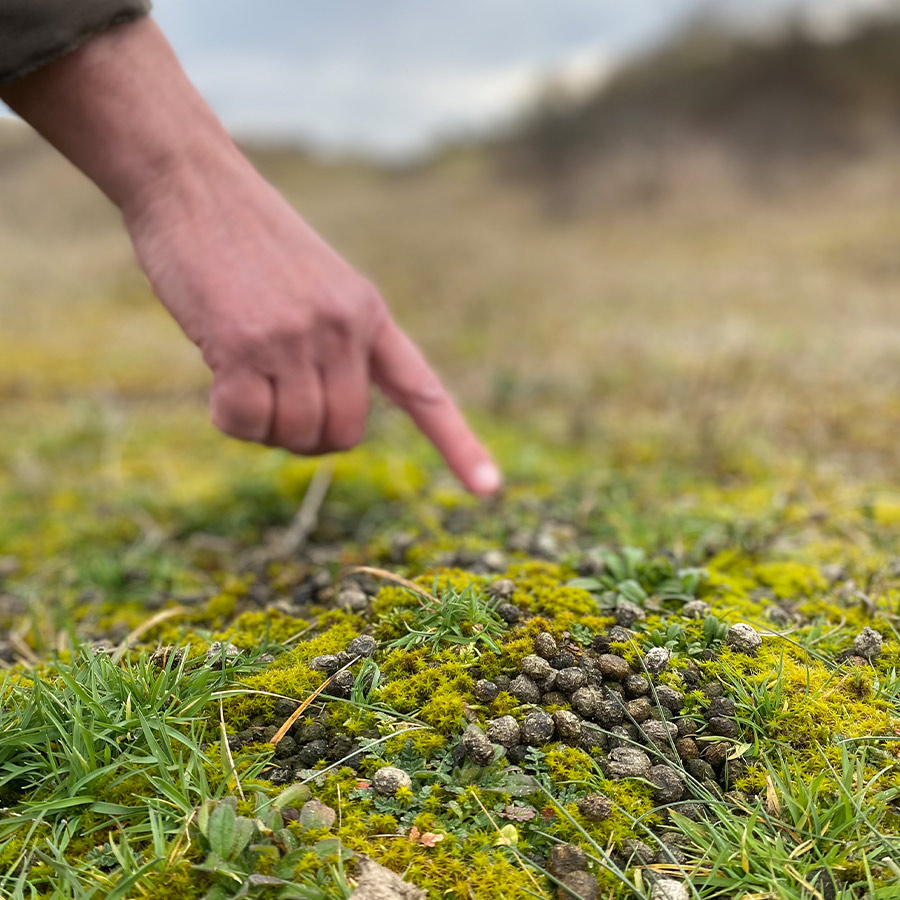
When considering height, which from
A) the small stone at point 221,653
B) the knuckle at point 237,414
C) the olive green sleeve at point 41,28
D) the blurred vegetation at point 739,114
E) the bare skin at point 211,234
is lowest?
the blurred vegetation at point 739,114

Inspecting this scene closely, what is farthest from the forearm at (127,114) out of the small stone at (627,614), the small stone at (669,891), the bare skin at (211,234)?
the small stone at (669,891)

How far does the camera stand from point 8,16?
73.1 inches

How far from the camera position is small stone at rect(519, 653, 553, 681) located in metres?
1.68

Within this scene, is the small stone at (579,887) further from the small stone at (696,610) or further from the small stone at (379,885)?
the small stone at (696,610)

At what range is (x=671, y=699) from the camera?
5.41 feet

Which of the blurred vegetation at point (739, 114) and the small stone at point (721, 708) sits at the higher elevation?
the small stone at point (721, 708)

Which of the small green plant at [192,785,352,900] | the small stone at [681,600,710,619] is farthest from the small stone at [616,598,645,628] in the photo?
the small green plant at [192,785,352,900]

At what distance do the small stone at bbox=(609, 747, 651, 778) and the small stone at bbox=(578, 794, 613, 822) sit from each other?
0.08m

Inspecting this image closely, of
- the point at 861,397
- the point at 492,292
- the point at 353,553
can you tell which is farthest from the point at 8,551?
the point at 492,292

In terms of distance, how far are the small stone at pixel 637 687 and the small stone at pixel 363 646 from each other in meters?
0.59

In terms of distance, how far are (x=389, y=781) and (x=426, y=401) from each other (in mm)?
1433

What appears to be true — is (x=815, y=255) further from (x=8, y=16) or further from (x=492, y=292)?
(x=8, y=16)

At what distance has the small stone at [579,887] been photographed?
132cm

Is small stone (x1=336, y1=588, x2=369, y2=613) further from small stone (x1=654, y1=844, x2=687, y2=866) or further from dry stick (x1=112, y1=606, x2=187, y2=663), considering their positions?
small stone (x1=654, y1=844, x2=687, y2=866)
